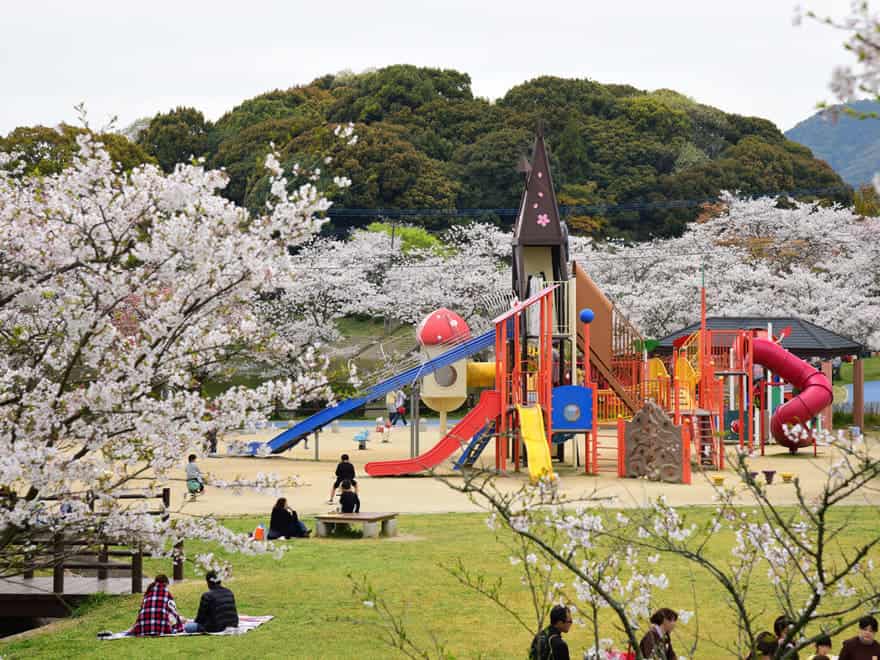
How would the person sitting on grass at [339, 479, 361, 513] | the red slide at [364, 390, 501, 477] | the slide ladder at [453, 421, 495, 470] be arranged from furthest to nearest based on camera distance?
the slide ladder at [453, 421, 495, 470]
the red slide at [364, 390, 501, 477]
the person sitting on grass at [339, 479, 361, 513]

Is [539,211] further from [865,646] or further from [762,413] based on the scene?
[865,646]

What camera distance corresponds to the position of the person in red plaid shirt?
35.1 ft

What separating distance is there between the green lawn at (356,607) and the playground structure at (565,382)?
594 cm

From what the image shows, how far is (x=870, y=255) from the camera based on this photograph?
1656 inches

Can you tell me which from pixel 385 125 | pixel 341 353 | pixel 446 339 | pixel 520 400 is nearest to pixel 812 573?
pixel 520 400

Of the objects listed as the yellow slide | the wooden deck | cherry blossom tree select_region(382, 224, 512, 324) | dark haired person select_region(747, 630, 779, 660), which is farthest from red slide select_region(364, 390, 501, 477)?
cherry blossom tree select_region(382, 224, 512, 324)

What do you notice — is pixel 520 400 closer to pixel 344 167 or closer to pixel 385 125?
pixel 344 167

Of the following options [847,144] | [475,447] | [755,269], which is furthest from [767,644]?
[847,144]

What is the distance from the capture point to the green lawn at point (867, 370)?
171 feet

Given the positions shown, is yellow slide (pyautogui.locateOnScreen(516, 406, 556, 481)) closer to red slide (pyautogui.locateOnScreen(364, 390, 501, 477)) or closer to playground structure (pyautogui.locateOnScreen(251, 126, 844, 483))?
playground structure (pyautogui.locateOnScreen(251, 126, 844, 483))

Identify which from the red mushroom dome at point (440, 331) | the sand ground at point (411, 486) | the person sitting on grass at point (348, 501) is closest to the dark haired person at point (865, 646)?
the sand ground at point (411, 486)

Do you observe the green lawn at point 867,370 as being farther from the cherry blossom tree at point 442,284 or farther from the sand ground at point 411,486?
the sand ground at point 411,486

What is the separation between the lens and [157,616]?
35.2 ft

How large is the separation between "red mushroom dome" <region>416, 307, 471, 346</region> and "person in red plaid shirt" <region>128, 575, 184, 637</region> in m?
17.3
